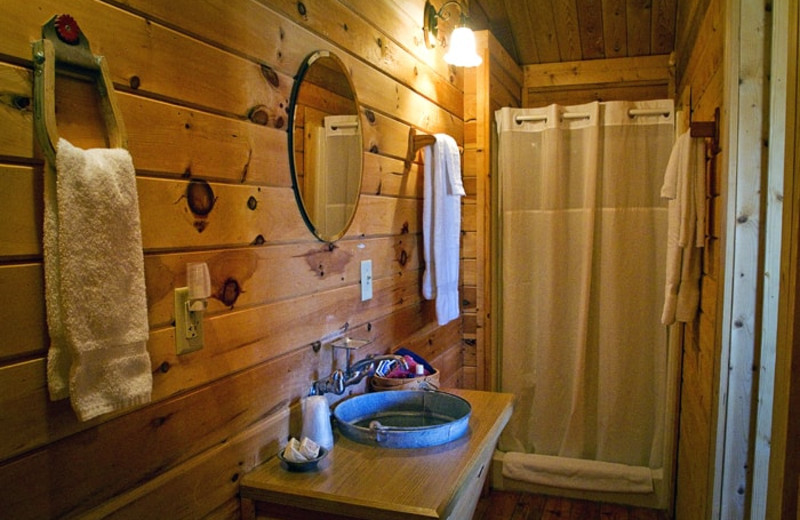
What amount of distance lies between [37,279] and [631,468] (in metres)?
2.86

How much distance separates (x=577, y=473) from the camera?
3035mm

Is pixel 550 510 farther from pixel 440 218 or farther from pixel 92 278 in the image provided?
pixel 92 278

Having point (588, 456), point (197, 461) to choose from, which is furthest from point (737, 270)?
point (588, 456)

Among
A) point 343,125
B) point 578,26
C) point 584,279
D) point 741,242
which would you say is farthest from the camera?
point 578,26

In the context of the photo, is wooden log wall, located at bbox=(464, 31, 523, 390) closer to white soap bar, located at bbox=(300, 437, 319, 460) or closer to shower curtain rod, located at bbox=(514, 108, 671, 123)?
shower curtain rod, located at bbox=(514, 108, 671, 123)

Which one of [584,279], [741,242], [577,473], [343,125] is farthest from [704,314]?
[343,125]

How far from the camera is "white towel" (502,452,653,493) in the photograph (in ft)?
9.71

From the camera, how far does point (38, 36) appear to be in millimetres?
864

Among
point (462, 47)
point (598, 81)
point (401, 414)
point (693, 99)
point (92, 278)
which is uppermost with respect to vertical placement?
point (598, 81)

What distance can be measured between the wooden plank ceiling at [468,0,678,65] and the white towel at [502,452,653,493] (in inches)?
87.4

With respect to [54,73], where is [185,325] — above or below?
below

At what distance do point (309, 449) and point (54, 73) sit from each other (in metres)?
0.91

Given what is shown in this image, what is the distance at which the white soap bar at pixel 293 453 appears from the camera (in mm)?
1363

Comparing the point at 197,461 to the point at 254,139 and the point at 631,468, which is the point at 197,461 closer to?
the point at 254,139
